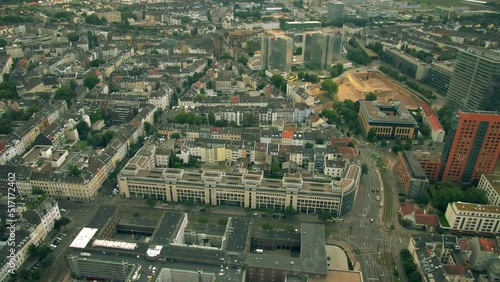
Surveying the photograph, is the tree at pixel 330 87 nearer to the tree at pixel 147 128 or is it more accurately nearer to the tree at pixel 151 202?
→ the tree at pixel 147 128

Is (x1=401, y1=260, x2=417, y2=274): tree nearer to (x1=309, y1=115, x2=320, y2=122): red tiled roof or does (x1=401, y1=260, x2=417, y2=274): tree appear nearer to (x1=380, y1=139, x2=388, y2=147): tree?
(x1=380, y1=139, x2=388, y2=147): tree

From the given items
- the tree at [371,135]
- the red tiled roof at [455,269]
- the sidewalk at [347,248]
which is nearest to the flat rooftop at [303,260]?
the sidewalk at [347,248]

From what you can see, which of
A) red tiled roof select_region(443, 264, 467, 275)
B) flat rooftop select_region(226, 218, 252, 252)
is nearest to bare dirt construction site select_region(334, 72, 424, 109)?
red tiled roof select_region(443, 264, 467, 275)

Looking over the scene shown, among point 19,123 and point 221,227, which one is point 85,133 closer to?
point 19,123

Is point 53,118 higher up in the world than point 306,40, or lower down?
lower down

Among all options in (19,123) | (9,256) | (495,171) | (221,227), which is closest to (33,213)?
(9,256)

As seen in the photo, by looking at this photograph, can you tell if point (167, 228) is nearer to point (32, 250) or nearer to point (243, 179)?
point (243, 179)

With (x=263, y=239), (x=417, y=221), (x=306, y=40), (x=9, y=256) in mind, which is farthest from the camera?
(x=306, y=40)
